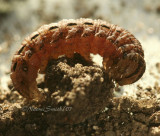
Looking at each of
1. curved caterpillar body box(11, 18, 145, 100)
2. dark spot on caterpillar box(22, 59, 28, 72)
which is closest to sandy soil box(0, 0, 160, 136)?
curved caterpillar body box(11, 18, 145, 100)

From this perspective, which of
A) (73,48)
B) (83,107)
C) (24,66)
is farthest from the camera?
(73,48)

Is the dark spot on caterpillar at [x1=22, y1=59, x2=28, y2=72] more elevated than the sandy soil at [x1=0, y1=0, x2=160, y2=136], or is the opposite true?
the dark spot on caterpillar at [x1=22, y1=59, x2=28, y2=72]

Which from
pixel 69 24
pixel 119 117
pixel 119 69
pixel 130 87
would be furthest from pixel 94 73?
pixel 130 87

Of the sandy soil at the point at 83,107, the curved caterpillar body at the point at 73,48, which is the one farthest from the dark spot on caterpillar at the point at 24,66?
the sandy soil at the point at 83,107

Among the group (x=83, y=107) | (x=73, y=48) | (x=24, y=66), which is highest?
(x=73, y=48)

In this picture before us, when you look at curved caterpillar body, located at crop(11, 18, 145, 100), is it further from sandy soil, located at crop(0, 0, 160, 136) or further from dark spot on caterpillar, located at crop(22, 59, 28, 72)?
sandy soil, located at crop(0, 0, 160, 136)

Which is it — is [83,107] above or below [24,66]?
below

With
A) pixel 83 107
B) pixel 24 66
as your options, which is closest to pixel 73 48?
pixel 24 66

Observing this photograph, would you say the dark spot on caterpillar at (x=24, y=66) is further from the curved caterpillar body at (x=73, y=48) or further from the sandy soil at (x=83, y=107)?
the sandy soil at (x=83, y=107)

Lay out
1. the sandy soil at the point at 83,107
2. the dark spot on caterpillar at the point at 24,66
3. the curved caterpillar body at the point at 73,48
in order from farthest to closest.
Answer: the dark spot on caterpillar at the point at 24,66 < the curved caterpillar body at the point at 73,48 < the sandy soil at the point at 83,107

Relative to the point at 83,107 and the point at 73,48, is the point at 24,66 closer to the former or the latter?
the point at 73,48
